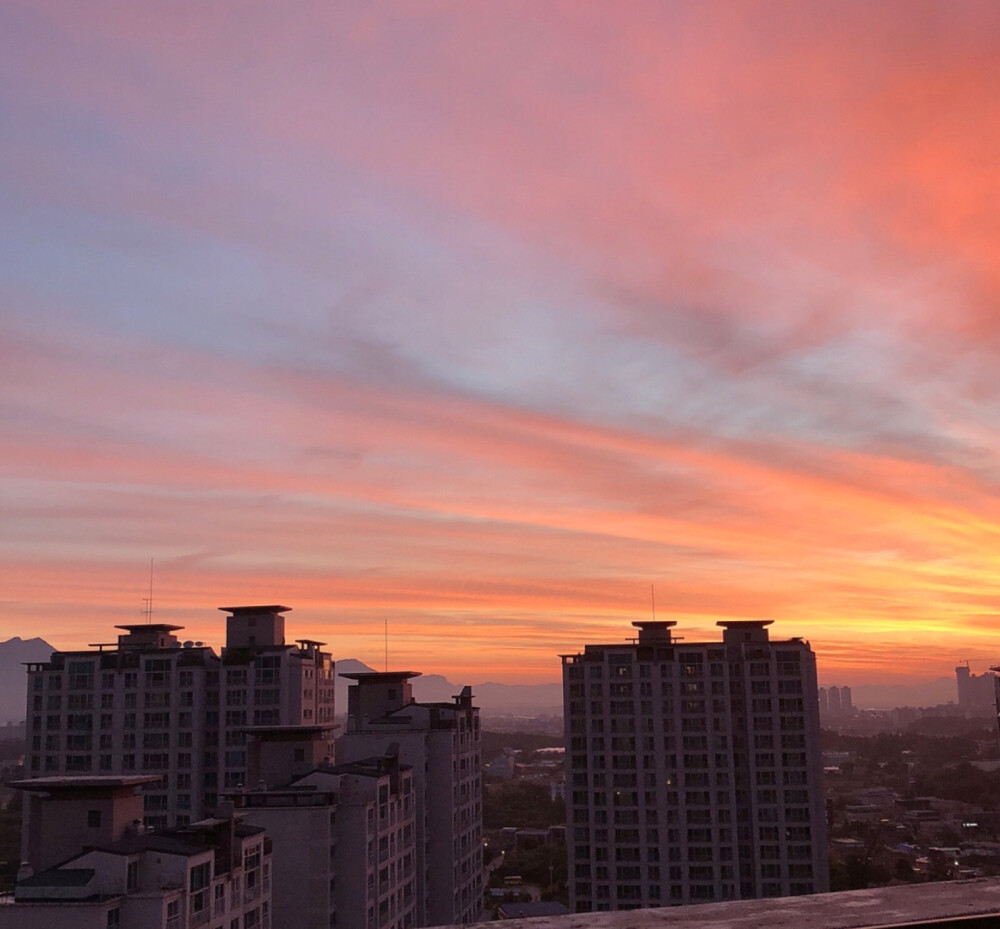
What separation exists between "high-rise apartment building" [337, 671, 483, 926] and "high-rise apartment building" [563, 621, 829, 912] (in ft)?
42.5

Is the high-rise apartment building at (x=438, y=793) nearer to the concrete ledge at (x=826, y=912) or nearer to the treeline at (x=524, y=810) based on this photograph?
the concrete ledge at (x=826, y=912)

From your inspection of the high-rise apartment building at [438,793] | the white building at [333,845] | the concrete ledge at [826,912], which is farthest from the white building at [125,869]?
the concrete ledge at [826,912]

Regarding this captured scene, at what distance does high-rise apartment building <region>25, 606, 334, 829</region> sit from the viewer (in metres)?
82.9

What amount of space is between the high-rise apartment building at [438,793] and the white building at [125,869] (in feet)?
90.7

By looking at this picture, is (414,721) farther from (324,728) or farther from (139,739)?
(139,739)

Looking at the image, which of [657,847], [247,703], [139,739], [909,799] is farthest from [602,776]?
[909,799]

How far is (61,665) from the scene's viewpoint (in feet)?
283

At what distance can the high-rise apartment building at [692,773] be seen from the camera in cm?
8656

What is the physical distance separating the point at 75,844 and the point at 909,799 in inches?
6821

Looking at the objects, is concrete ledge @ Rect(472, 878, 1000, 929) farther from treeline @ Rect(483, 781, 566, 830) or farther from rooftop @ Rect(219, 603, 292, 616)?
treeline @ Rect(483, 781, 566, 830)

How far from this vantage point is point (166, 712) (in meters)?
83.8

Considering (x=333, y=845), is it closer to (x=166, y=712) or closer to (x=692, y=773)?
(x=166, y=712)

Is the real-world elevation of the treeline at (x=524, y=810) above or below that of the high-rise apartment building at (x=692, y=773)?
below

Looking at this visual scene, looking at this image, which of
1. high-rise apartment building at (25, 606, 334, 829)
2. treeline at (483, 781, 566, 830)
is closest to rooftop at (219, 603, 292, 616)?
high-rise apartment building at (25, 606, 334, 829)
